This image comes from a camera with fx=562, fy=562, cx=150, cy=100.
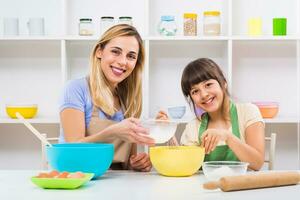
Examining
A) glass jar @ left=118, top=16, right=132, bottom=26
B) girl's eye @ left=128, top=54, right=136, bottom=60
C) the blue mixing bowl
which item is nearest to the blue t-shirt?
girl's eye @ left=128, top=54, right=136, bottom=60

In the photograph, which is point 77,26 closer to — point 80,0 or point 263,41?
point 80,0

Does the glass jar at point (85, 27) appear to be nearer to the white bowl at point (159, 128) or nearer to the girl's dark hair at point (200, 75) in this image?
the girl's dark hair at point (200, 75)

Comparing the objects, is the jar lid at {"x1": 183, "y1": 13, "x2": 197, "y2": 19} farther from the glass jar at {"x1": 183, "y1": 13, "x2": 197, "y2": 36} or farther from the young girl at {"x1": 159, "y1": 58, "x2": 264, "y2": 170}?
the young girl at {"x1": 159, "y1": 58, "x2": 264, "y2": 170}

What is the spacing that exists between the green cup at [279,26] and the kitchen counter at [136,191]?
2.06m

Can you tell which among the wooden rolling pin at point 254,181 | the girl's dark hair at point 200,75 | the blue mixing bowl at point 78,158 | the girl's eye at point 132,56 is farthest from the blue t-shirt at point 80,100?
the wooden rolling pin at point 254,181

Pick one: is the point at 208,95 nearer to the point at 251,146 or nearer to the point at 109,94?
the point at 251,146

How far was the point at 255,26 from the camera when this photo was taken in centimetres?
374

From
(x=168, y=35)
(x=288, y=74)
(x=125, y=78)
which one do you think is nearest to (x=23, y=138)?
(x=168, y=35)

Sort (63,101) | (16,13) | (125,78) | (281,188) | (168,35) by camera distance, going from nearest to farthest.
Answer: (281,188)
(63,101)
(125,78)
(168,35)
(16,13)

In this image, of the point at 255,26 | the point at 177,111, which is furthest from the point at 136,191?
the point at 255,26

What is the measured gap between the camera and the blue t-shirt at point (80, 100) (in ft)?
7.83

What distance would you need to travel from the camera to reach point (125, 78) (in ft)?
8.51

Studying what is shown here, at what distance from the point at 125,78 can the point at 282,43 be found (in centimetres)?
175

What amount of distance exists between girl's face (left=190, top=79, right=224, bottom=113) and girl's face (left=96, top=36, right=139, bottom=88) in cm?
31
